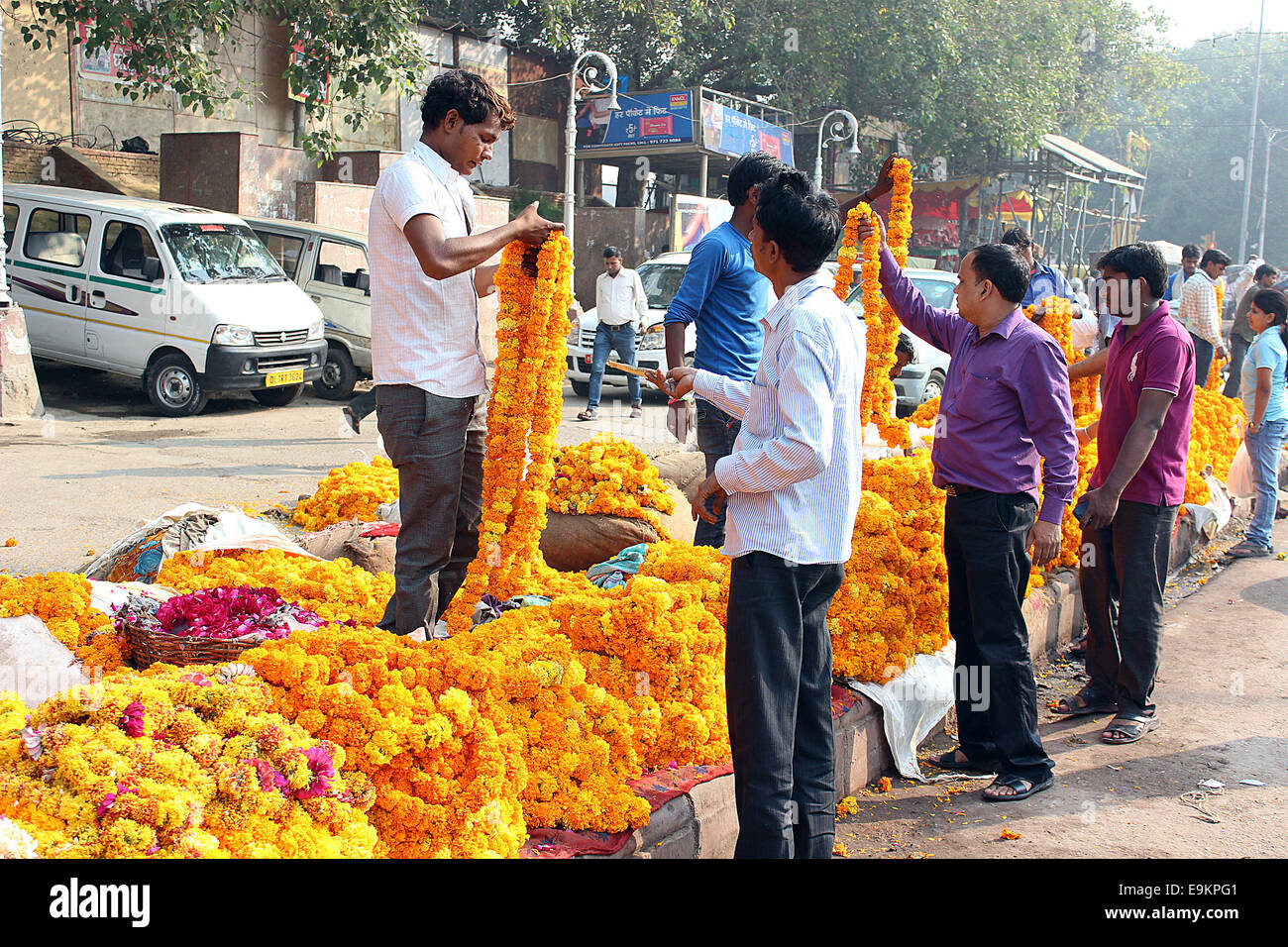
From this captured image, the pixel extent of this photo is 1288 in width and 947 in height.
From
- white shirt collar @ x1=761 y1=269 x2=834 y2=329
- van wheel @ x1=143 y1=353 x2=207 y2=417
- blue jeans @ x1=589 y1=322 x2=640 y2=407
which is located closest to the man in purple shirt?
white shirt collar @ x1=761 y1=269 x2=834 y2=329

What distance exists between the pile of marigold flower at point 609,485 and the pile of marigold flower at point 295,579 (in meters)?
1.37

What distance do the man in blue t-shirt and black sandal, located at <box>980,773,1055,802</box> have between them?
1.59 m

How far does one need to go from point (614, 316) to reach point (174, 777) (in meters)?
11.2

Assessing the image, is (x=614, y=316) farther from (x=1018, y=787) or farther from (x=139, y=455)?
(x=1018, y=787)

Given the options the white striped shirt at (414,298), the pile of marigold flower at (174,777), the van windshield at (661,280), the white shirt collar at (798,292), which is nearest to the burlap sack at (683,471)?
the white striped shirt at (414,298)

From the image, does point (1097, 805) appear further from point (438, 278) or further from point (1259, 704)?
point (438, 278)

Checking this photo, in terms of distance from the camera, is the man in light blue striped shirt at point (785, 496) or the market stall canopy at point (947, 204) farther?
the market stall canopy at point (947, 204)

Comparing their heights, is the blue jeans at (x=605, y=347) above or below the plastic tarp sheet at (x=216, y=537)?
above

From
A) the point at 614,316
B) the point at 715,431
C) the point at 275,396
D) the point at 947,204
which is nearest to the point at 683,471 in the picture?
the point at 715,431

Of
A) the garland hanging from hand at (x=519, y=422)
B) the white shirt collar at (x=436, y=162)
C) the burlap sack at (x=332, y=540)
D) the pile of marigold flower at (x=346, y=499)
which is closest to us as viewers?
the white shirt collar at (x=436, y=162)

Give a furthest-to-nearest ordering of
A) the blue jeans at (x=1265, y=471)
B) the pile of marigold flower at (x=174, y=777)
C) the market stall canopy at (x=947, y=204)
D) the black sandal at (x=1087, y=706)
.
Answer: the market stall canopy at (x=947, y=204) → the blue jeans at (x=1265, y=471) → the black sandal at (x=1087, y=706) → the pile of marigold flower at (x=174, y=777)

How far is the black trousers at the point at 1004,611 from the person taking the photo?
14.4ft

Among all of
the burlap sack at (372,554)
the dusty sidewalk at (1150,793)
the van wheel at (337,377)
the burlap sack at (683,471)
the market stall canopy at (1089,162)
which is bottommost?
the dusty sidewalk at (1150,793)

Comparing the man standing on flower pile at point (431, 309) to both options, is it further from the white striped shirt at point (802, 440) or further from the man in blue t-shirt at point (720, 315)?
the white striped shirt at point (802, 440)
